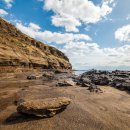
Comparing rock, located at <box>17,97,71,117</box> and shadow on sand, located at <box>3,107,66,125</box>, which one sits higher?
rock, located at <box>17,97,71,117</box>

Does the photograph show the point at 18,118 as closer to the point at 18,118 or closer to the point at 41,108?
the point at 18,118

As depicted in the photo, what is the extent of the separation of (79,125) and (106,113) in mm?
2256

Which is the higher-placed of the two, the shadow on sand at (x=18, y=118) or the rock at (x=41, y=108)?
the rock at (x=41, y=108)

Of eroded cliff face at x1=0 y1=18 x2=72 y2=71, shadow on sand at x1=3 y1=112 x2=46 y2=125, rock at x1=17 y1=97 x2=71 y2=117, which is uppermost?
eroded cliff face at x1=0 y1=18 x2=72 y2=71

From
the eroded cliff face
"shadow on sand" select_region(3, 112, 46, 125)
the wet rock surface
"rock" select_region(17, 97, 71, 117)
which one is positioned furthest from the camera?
the eroded cliff face

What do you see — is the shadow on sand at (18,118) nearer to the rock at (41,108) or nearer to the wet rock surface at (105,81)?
the rock at (41,108)

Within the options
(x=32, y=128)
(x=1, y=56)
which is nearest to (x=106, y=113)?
(x=32, y=128)

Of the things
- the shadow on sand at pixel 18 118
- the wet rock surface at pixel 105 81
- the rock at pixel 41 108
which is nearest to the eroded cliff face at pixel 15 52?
the wet rock surface at pixel 105 81

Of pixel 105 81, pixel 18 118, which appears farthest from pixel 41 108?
pixel 105 81

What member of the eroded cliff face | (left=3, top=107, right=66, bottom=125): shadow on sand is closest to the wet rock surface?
(left=3, top=107, right=66, bottom=125): shadow on sand

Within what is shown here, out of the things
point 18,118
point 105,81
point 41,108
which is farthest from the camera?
point 105,81

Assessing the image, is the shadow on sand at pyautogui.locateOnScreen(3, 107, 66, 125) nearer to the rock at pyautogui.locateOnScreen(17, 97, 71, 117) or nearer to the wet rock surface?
the rock at pyautogui.locateOnScreen(17, 97, 71, 117)

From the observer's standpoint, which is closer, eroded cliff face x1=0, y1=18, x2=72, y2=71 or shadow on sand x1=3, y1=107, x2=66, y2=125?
shadow on sand x1=3, y1=107, x2=66, y2=125

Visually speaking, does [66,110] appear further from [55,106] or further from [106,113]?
[106,113]
